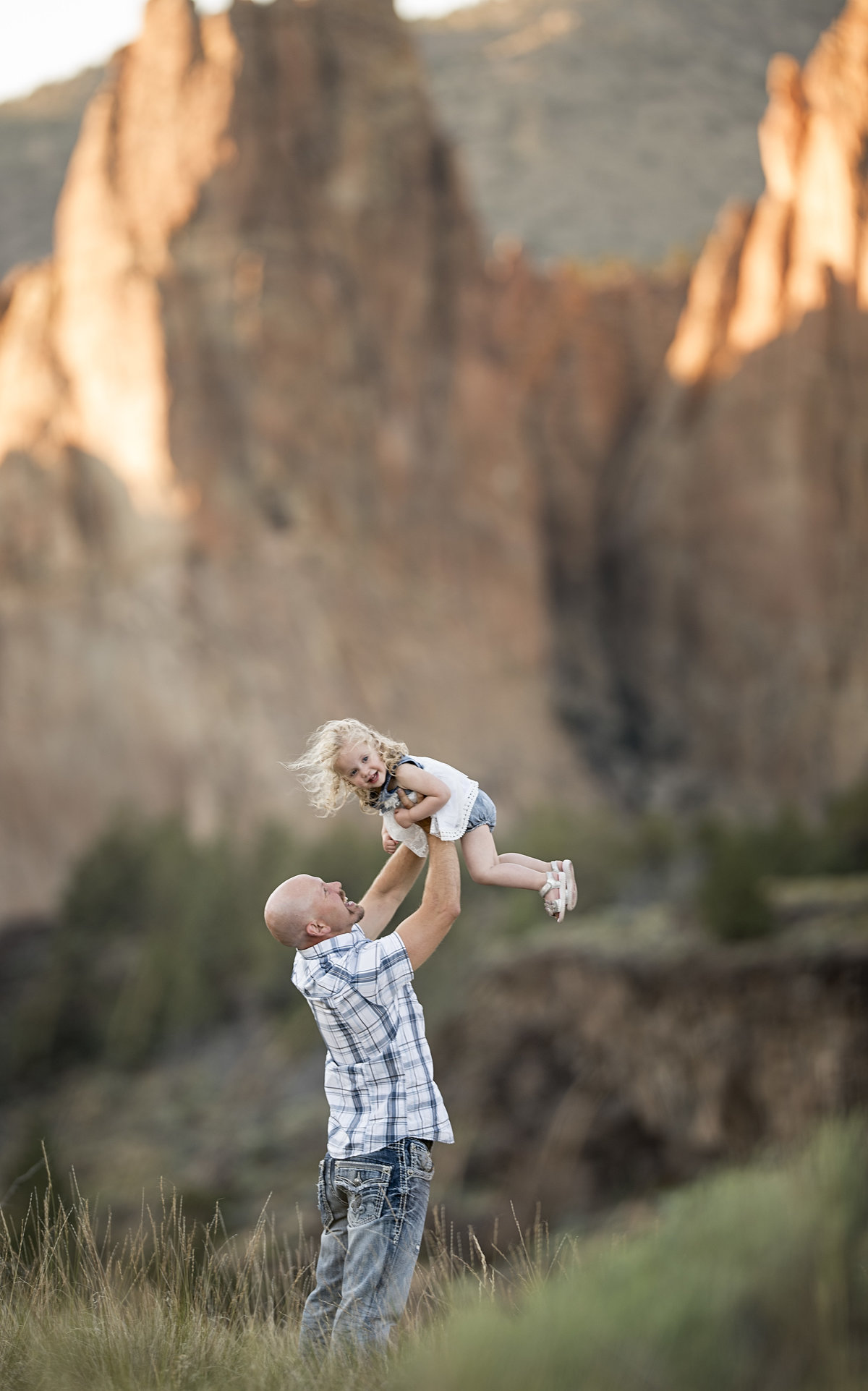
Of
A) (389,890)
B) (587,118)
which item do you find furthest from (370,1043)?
(587,118)

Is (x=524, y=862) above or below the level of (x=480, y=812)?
below

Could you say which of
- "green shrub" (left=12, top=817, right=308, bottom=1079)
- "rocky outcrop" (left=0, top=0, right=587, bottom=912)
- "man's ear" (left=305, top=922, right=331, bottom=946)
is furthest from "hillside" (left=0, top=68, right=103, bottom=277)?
"man's ear" (left=305, top=922, right=331, bottom=946)

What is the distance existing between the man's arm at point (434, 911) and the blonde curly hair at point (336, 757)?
0.30 metres

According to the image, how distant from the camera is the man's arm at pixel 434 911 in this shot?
3146 mm

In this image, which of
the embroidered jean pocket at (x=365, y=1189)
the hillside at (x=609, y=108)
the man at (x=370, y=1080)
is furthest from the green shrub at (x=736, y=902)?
the hillside at (x=609, y=108)

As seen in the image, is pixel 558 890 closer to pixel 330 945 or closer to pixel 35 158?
pixel 330 945

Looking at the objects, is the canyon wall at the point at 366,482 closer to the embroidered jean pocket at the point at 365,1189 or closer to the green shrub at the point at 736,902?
the green shrub at the point at 736,902

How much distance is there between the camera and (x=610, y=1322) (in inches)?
83.6

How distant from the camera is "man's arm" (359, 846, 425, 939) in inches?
132

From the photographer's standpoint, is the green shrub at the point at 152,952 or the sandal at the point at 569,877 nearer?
the sandal at the point at 569,877

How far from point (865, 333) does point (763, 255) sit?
11.3 ft

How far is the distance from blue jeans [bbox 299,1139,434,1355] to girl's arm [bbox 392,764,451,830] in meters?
0.78

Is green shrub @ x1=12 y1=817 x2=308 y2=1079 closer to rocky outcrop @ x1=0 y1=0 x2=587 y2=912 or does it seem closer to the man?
rocky outcrop @ x1=0 y1=0 x2=587 y2=912

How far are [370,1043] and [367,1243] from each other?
0.45 m
